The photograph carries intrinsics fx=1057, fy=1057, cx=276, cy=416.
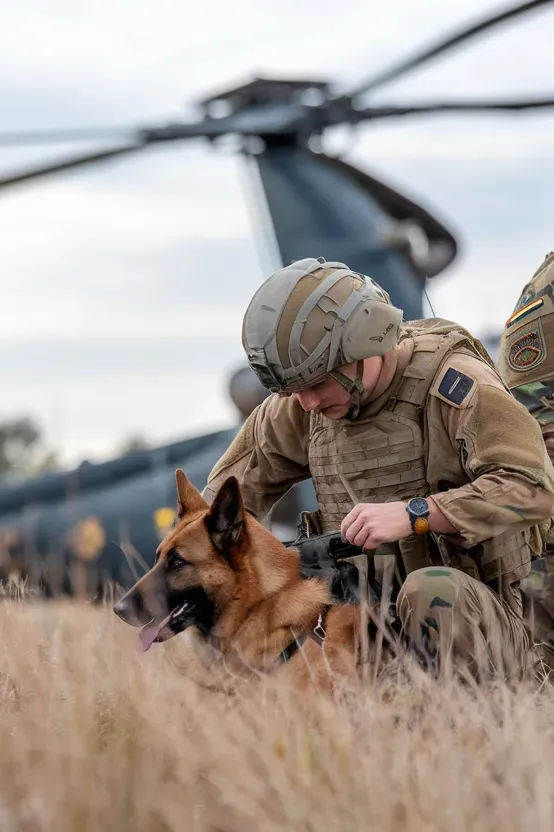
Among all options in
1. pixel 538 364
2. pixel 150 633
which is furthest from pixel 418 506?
pixel 538 364

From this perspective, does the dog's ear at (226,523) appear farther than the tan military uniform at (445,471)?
Yes

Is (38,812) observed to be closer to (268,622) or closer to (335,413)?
(268,622)

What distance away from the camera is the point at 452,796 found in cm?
212

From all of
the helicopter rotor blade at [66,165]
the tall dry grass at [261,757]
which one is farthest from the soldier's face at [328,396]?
the helicopter rotor blade at [66,165]

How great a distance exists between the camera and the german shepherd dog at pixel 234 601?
352 centimetres

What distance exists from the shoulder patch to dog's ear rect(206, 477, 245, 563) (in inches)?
30.7

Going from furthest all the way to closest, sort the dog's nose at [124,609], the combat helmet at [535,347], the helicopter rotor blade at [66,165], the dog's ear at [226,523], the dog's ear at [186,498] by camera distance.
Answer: the helicopter rotor blade at [66,165] → the combat helmet at [535,347] → the dog's ear at [186,498] → the dog's ear at [226,523] → the dog's nose at [124,609]

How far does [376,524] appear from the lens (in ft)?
10.9

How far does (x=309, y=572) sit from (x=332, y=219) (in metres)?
5.18

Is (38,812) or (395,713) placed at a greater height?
(38,812)

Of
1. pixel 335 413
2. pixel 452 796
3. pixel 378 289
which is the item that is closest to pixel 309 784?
pixel 452 796

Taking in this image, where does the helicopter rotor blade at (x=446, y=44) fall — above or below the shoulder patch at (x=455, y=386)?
above

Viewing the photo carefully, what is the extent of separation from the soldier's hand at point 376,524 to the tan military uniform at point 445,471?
0.14 m

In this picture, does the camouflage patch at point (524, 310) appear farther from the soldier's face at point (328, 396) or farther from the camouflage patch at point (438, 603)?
the camouflage patch at point (438, 603)
